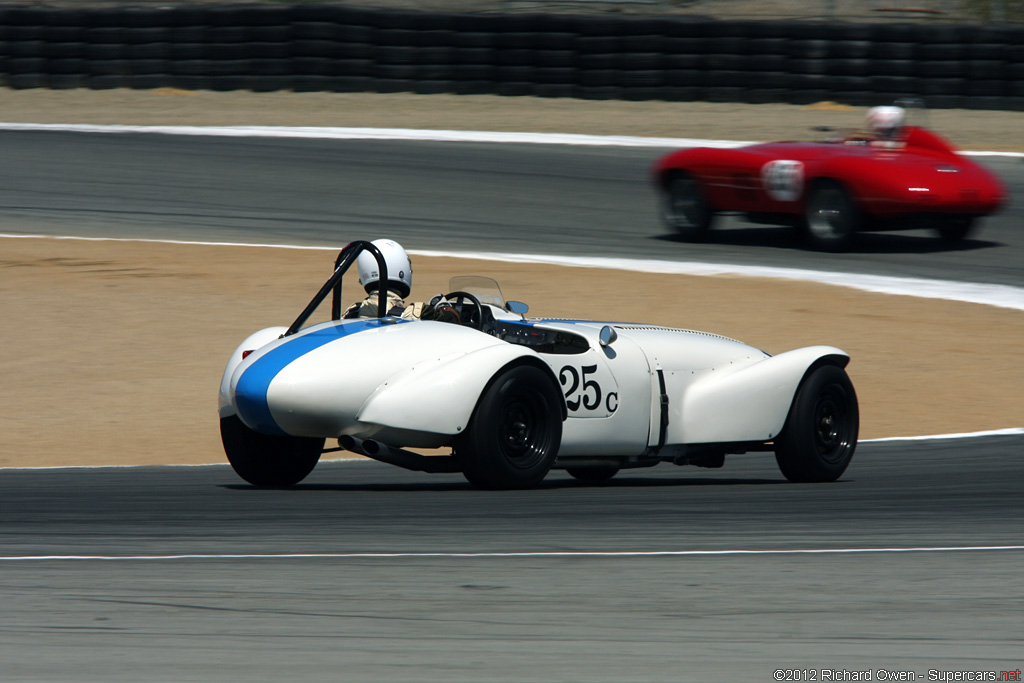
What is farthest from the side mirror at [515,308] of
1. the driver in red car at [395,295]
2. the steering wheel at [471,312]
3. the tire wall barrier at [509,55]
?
the tire wall barrier at [509,55]

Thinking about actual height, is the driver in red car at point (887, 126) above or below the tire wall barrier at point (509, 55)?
below

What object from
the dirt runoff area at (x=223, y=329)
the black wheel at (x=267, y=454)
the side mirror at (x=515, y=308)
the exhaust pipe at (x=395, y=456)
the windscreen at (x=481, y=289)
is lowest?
the dirt runoff area at (x=223, y=329)

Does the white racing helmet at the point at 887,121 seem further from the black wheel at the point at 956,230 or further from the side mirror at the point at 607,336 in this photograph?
the side mirror at the point at 607,336

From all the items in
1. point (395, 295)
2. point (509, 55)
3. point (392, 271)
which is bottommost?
point (395, 295)

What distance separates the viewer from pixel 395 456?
632 centimetres

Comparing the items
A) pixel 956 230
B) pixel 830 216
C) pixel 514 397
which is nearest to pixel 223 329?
pixel 514 397

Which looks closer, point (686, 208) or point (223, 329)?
point (223, 329)

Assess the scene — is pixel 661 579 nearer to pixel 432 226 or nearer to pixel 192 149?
pixel 432 226

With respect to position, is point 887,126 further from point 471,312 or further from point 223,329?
point 471,312

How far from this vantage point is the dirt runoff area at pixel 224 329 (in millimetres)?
9430

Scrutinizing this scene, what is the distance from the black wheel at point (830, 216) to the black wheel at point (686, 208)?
3.81 feet

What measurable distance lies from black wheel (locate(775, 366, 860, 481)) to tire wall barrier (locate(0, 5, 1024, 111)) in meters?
15.9

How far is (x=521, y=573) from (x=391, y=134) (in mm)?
18217

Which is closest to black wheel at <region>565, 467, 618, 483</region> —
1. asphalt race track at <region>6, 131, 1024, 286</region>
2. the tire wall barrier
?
asphalt race track at <region>6, 131, 1024, 286</region>
